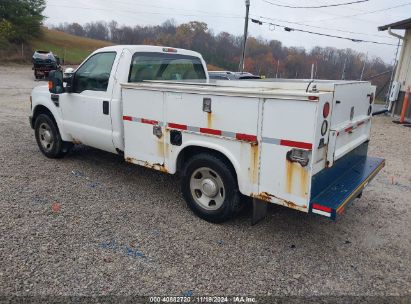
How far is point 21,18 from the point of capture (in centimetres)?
4584

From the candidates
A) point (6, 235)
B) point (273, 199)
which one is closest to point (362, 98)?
point (273, 199)

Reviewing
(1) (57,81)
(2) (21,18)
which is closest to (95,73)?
(1) (57,81)

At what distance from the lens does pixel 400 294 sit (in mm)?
3111

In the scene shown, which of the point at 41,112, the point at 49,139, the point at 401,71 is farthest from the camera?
the point at 401,71

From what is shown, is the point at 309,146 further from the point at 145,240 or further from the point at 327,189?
the point at 145,240

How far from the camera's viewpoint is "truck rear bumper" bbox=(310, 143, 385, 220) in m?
3.33

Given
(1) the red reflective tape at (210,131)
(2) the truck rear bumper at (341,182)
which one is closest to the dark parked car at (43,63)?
(1) the red reflective tape at (210,131)

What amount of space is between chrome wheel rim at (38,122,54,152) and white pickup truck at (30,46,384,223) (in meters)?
0.63

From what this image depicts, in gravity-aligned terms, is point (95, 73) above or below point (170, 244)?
above

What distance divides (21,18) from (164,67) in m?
49.2

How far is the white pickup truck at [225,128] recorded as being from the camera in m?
3.32

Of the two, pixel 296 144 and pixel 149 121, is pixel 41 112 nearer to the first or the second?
pixel 149 121

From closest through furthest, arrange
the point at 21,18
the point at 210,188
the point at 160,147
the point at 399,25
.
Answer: the point at 210,188 → the point at 160,147 → the point at 399,25 → the point at 21,18

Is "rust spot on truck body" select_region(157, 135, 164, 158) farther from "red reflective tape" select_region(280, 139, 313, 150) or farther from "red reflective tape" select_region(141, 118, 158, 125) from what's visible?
"red reflective tape" select_region(280, 139, 313, 150)
